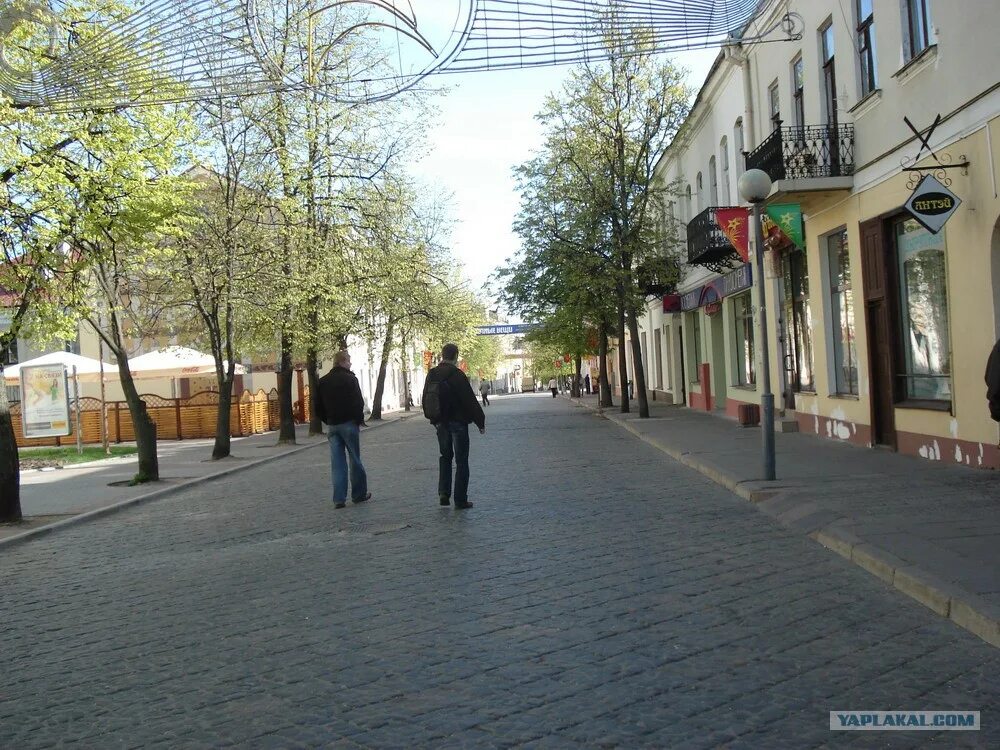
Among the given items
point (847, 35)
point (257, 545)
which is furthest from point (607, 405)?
point (257, 545)

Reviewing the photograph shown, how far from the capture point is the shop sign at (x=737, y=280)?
22.7m

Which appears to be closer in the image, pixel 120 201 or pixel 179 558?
pixel 179 558

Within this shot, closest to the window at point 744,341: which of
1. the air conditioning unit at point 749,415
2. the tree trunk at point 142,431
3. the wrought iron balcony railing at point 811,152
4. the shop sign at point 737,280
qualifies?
the shop sign at point 737,280

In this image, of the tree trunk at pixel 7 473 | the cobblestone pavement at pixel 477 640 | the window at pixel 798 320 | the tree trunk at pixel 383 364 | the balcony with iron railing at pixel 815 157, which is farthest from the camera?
the tree trunk at pixel 383 364

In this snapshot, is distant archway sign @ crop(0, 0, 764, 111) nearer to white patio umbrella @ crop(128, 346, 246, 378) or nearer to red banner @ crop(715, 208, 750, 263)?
red banner @ crop(715, 208, 750, 263)

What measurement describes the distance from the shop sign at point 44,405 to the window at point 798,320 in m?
17.5

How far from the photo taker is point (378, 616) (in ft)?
21.0

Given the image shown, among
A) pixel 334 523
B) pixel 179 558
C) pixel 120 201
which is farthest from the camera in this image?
pixel 120 201

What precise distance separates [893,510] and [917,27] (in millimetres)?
6802

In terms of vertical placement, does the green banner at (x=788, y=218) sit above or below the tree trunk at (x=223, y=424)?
above

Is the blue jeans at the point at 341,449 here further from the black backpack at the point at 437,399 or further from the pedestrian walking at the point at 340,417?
the black backpack at the point at 437,399

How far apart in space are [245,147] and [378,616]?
17.8 m

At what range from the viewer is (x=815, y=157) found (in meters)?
15.7

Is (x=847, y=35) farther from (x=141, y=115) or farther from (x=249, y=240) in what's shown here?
(x=249, y=240)
